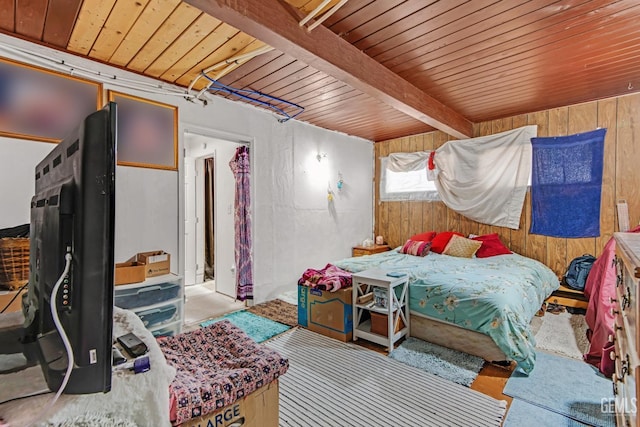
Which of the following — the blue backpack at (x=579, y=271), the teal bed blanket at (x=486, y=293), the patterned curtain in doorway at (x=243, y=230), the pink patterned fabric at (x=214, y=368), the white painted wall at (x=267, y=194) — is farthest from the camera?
the patterned curtain in doorway at (x=243, y=230)

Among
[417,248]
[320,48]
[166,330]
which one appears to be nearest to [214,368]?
[166,330]

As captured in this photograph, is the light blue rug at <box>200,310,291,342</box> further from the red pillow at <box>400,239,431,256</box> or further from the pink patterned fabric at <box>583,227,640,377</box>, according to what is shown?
the pink patterned fabric at <box>583,227,640,377</box>

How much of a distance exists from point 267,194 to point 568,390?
3.25 m

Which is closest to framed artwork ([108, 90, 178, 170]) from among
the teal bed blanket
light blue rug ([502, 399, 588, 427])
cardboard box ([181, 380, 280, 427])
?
the teal bed blanket

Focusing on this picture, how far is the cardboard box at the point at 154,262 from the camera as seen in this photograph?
2459mm

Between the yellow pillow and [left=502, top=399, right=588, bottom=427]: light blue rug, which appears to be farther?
the yellow pillow

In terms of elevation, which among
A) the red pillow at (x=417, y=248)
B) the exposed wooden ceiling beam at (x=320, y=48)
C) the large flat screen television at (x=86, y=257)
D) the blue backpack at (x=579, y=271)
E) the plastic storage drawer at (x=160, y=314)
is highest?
the exposed wooden ceiling beam at (x=320, y=48)

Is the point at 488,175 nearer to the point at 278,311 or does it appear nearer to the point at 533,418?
the point at 533,418

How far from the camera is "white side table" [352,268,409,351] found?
7.99ft

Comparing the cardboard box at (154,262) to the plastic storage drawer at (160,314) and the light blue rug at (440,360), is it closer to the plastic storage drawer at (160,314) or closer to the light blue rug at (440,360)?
the plastic storage drawer at (160,314)

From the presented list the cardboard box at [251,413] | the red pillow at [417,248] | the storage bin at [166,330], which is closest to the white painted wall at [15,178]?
the storage bin at [166,330]

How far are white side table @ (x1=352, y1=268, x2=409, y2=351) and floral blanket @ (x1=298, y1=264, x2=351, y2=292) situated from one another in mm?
152

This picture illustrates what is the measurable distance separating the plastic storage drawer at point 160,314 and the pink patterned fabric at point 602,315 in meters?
3.11

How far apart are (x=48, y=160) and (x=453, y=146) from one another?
4.46m
